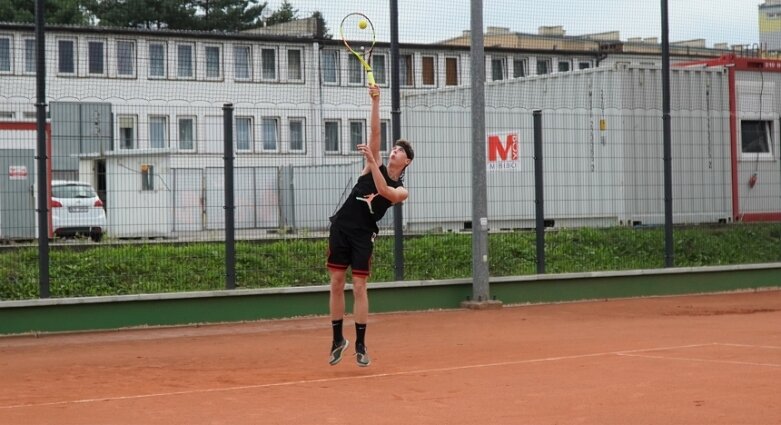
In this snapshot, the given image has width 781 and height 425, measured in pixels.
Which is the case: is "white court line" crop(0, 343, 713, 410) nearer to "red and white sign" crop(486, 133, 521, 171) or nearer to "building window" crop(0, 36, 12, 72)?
"red and white sign" crop(486, 133, 521, 171)

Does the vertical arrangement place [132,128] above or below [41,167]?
above

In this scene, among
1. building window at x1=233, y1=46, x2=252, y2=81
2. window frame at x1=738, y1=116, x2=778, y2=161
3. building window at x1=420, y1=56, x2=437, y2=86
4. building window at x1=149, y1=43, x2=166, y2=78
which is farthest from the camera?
window frame at x1=738, y1=116, x2=778, y2=161

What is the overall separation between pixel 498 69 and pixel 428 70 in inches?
188

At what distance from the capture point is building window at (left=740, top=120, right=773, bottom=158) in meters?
20.9

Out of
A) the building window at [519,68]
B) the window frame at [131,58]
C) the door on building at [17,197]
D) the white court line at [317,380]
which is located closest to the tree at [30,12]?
the window frame at [131,58]

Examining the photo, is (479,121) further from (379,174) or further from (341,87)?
(379,174)

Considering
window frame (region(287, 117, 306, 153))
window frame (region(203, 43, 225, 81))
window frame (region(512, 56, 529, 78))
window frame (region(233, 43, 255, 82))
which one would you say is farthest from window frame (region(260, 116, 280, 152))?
window frame (region(512, 56, 529, 78))

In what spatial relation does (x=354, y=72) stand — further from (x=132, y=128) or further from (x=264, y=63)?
(x=132, y=128)

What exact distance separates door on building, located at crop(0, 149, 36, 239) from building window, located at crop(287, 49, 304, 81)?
5.19 m

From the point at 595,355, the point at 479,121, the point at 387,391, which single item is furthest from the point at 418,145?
the point at 387,391

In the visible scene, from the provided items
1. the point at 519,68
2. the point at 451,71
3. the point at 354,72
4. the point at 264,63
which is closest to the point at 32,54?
the point at 354,72

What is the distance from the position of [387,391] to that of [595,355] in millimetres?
Answer: 2622

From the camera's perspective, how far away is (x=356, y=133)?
49.4ft

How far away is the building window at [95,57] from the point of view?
1611 centimetres
